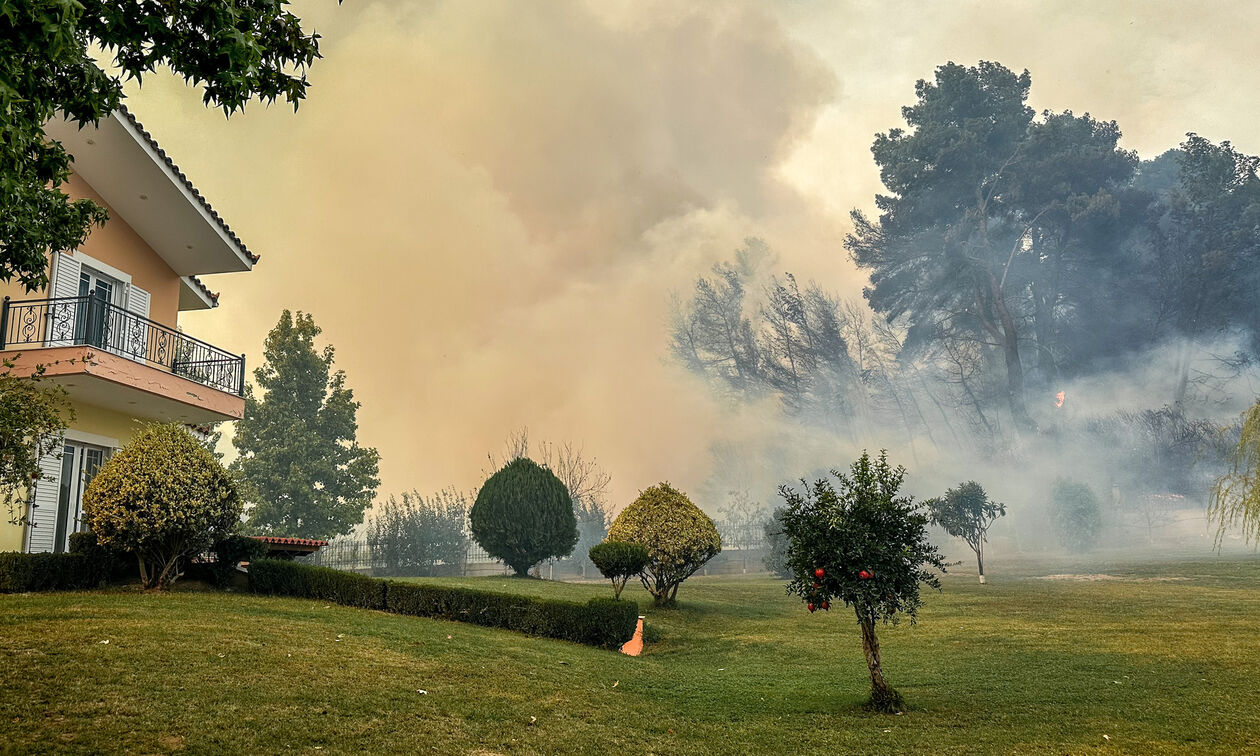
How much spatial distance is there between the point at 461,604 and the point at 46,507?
30.6 feet

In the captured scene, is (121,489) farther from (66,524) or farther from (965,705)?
(965,705)

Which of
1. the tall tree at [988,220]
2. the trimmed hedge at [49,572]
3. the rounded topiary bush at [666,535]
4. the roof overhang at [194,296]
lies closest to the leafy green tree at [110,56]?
the trimmed hedge at [49,572]

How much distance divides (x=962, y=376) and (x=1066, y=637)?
46.8 meters

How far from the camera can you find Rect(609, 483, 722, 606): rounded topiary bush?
19.6 meters

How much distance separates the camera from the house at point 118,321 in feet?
51.8

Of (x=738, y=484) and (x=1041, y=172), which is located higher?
(x=1041, y=172)

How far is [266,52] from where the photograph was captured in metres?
6.39

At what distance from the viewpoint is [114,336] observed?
1708 centimetres

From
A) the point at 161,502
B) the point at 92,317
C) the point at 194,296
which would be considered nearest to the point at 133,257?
the point at 194,296

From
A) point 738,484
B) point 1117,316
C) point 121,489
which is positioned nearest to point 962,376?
point 1117,316

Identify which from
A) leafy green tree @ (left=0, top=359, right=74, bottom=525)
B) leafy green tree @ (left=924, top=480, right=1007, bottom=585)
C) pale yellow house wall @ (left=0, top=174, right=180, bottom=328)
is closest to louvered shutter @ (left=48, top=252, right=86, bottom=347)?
pale yellow house wall @ (left=0, top=174, right=180, bottom=328)

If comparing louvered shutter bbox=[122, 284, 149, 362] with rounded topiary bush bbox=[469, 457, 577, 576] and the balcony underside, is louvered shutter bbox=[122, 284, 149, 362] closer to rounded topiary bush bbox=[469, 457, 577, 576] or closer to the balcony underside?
the balcony underside

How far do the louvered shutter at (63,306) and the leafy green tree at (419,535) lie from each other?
21806 mm

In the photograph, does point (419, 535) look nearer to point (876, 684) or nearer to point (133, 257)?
point (133, 257)
